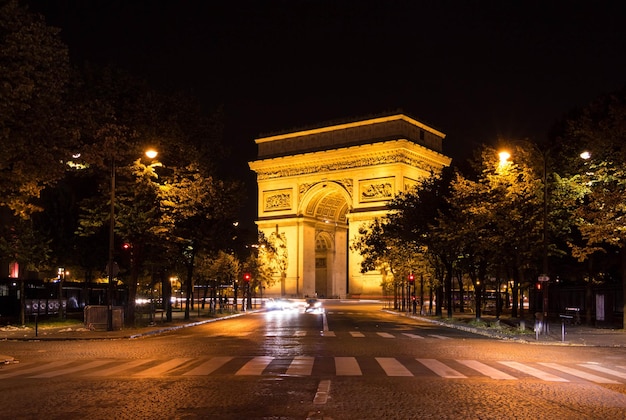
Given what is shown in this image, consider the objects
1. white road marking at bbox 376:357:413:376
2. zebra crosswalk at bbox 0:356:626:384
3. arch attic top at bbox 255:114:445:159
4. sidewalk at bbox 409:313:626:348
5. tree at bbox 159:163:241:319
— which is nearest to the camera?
zebra crosswalk at bbox 0:356:626:384

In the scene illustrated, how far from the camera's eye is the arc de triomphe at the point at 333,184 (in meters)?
91.3

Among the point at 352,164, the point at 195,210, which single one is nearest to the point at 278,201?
the point at 352,164

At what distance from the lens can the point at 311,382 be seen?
566 inches

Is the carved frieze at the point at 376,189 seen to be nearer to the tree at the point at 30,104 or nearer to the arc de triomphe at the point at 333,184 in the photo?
the arc de triomphe at the point at 333,184

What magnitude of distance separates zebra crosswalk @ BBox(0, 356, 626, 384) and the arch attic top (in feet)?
236

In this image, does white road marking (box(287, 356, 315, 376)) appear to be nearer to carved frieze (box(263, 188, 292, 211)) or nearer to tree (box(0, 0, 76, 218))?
tree (box(0, 0, 76, 218))

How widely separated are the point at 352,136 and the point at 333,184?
654 cm

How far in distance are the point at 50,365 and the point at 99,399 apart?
6.60 meters

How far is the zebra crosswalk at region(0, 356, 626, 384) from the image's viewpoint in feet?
51.9

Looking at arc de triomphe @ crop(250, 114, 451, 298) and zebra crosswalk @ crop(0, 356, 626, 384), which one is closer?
zebra crosswalk @ crop(0, 356, 626, 384)

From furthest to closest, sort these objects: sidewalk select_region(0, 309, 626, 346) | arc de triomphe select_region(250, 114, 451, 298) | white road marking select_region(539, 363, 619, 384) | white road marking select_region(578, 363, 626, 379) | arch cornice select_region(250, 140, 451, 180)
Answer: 1. arc de triomphe select_region(250, 114, 451, 298)
2. arch cornice select_region(250, 140, 451, 180)
3. sidewalk select_region(0, 309, 626, 346)
4. white road marking select_region(578, 363, 626, 379)
5. white road marking select_region(539, 363, 619, 384)

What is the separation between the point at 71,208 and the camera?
2137 inches

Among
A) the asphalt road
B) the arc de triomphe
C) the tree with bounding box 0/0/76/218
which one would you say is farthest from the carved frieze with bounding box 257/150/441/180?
the tree with bounding box 0/0/76/218

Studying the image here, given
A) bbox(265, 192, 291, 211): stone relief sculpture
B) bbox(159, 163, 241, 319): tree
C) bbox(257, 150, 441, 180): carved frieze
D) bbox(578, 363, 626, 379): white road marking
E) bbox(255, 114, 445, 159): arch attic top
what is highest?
bbox(255, 114, 445, 159): arch attic top
